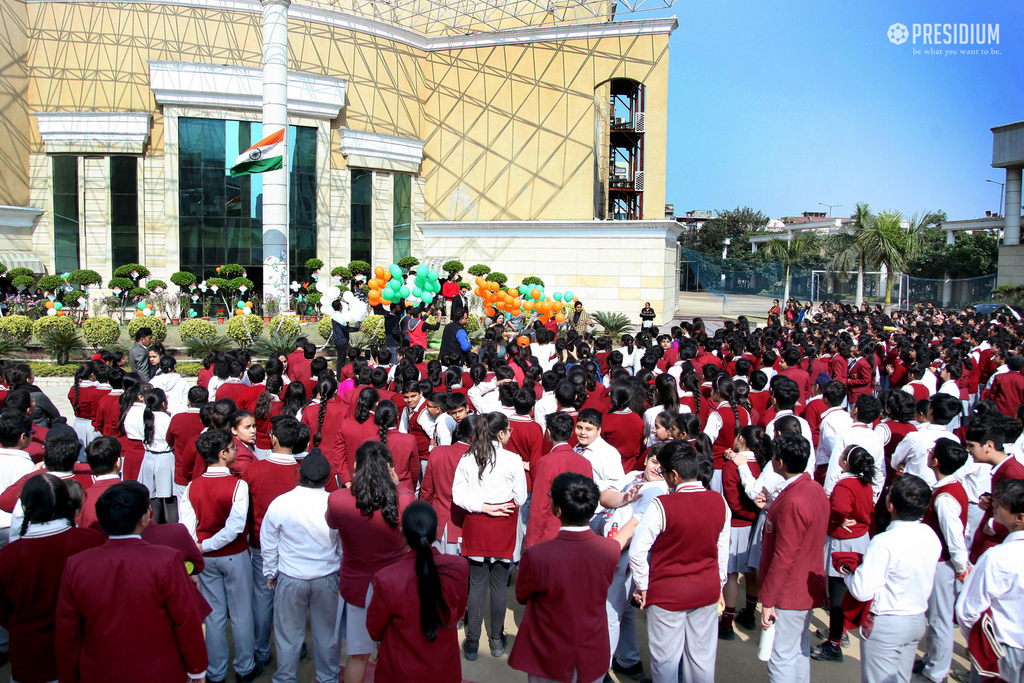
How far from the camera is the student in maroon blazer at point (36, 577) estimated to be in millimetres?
3266

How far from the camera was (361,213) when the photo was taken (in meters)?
27.5

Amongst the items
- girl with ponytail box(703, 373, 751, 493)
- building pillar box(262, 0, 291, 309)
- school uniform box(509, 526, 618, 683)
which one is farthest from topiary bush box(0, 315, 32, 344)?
school uniform box(509, 526, 618, 683)

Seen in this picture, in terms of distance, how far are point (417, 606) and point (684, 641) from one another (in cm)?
165

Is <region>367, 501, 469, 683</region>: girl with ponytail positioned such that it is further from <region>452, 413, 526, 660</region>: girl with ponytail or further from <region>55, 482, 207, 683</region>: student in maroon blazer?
<region>452, 413, 526, 660</region>: girl with ponytail

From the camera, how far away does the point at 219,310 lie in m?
22.8

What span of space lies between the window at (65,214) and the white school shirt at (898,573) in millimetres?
28846

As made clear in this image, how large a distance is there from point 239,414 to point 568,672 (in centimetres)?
292

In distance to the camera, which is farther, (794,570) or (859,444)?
(859,444)

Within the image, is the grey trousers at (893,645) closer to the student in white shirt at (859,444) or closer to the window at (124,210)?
the student in white shirt at (859,444)

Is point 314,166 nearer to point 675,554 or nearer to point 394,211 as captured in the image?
point 394,211

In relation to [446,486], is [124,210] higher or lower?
higher

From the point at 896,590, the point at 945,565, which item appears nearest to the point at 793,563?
the point at 896,590

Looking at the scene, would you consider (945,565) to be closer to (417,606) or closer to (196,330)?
(417,606)

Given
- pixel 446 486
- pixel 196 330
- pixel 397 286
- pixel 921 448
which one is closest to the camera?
pixel 446 486
